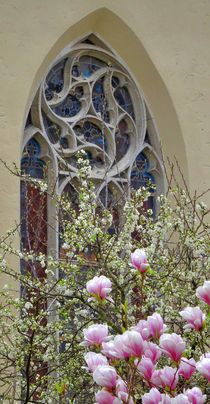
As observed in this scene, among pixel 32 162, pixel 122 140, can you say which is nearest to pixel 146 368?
pixel 32 162

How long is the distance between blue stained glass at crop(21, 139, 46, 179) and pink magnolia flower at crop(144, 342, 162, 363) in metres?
6.03

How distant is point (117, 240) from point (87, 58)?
3658 mm

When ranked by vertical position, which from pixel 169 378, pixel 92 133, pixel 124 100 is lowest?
pixel 169 378

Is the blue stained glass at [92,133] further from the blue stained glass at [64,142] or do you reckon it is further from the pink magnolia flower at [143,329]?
the pink magnolia flower at [143,329]

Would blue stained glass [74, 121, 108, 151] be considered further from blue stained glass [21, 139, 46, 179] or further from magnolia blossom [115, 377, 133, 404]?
magnolia blossom [115, 377, 133, 404]

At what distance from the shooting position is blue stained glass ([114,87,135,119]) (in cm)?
1028

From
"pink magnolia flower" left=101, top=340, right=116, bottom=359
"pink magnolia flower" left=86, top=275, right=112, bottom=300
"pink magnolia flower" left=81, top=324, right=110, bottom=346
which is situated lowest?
"pink magnolia flower" left=101, top=340, right=116, bottom=359

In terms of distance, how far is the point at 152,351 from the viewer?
3.47 metres

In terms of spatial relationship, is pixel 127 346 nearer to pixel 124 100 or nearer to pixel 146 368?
pixel 146 368

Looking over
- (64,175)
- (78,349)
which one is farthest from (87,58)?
(78,349)

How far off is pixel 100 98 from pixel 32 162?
43.7 inches

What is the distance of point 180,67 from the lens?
10.2 m

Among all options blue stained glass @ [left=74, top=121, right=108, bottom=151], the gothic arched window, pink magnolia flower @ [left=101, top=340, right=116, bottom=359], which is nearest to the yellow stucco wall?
the gothic arched window

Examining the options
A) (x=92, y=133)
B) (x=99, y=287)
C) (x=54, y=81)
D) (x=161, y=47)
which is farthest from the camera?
(x=161, y=47)
